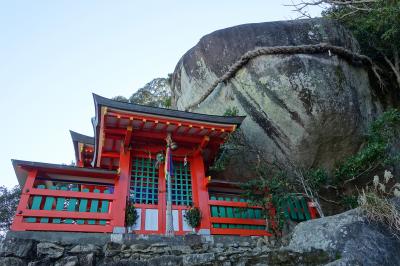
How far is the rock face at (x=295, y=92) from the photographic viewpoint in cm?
1009

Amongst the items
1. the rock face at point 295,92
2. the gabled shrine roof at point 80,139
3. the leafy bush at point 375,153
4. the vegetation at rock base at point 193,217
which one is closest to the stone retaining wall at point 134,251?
the vegetation at rock base at point 193,217

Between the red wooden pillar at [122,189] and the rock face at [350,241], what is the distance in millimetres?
4434

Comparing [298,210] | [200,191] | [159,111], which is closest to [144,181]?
[200,191]

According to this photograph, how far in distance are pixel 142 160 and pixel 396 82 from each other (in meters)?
11.5

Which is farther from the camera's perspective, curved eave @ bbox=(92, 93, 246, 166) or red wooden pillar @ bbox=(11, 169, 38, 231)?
curved eave @ bbox=(92, 93, 246, 166)

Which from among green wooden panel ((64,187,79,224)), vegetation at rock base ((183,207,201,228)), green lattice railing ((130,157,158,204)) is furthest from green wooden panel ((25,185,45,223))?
vegetation at rock base ((183,207,201,228))

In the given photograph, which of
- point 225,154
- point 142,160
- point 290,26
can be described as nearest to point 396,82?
point 290,26

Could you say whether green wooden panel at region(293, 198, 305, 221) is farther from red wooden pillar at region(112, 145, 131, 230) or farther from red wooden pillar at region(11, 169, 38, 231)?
red wooden pillar at region(11, 169, 38, 231)

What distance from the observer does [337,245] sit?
3.86 meters

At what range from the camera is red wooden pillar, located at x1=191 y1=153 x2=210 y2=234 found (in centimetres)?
788

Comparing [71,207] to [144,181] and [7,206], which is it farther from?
[7,206]

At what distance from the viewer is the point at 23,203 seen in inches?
267

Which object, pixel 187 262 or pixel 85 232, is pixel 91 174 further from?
pixel 187 262

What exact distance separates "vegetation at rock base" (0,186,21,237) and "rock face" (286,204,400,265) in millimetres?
18237
